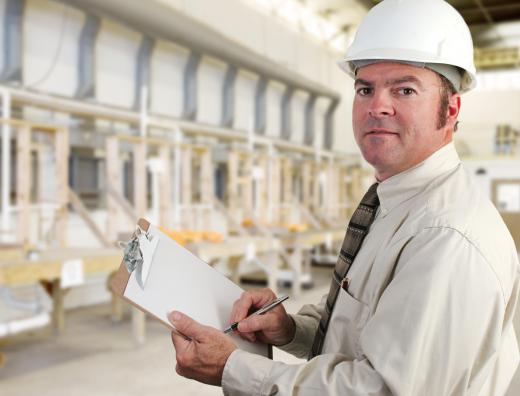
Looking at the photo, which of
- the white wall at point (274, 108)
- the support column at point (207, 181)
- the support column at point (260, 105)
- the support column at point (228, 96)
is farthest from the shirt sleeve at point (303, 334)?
the white wall at point (274, 108)

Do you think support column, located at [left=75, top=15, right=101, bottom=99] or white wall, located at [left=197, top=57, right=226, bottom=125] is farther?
white wall, located at [left=197, top=57, right=226, bottom=125]

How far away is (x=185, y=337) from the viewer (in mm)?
1179

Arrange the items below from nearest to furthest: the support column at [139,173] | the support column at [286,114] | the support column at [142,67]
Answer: the support column at [139,173] < the support column at [142,67] < the support column at [286,114]

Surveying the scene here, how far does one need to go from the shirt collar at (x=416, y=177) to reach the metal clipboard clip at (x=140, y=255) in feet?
1.58

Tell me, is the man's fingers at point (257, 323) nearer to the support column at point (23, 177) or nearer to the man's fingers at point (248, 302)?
the man's fingers at point (248, 302)

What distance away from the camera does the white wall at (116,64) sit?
6.32 metres

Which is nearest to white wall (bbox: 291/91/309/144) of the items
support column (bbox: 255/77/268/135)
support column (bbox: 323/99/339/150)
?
support column (bbox: 323/99/339/150)

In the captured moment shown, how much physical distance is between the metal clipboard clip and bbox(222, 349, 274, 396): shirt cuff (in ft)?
0.78

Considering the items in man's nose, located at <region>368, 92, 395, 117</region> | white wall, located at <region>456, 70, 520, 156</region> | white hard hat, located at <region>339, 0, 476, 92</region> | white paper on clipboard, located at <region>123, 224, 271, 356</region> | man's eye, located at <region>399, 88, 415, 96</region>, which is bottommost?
white paper on clipboard, located at <region>123, 224, 271, 356</region>

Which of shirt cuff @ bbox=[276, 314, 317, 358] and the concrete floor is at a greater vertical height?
A: shirt cuff @ bbox=[276, 314, 317, 358]

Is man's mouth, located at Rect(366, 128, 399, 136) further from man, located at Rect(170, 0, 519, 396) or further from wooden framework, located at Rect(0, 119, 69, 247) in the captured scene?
wooden framework, located at Rect(0, 119, 69, 247)

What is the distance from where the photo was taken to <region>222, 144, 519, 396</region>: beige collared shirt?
92 centimetres

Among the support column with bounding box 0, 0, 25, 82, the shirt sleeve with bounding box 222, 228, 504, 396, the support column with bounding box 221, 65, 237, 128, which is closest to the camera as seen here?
the shirt sleeve with bounding box 222, 228, 504, 396

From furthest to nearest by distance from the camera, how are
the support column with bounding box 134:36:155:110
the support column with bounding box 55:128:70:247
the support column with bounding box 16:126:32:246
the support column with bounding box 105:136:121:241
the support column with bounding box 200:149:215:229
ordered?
the support column with bounding box 134:36:155:110
the support column with bounding box 200:149:215:229
the support column with bounding box 105:136:121:241
the support column with bounding box 55:128:70:247
the support column with bounding box 16:126:32:246
